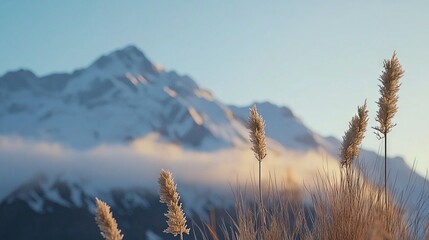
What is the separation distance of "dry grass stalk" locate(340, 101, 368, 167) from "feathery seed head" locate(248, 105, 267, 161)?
21.4 inches

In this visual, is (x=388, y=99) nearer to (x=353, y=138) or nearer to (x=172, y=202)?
(x=353, y=138)

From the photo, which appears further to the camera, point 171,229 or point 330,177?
point 330,177

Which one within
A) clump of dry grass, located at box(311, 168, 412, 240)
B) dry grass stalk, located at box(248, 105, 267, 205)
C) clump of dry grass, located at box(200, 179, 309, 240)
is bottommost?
clump of dry grass, located at box(200, 179, 309, 240)

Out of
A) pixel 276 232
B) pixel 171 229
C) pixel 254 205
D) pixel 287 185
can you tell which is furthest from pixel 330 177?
pixel 171 229

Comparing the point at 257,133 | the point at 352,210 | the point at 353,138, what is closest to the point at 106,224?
the point at 257,133

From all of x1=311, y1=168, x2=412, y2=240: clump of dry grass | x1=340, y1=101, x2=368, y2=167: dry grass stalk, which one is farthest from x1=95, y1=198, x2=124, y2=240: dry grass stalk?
x1=340, y1=101, x2=368, y2=167: dry grass stalk

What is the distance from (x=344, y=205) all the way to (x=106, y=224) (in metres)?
1.92

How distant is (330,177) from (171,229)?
69.1 inches

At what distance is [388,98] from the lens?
12.6 ft

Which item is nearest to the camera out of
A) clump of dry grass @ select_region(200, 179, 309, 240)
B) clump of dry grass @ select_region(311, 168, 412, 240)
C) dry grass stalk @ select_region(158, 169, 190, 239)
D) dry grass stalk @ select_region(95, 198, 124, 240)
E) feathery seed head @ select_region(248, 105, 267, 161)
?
dry grass stalk @ select_region(95, 198, 124, 240)

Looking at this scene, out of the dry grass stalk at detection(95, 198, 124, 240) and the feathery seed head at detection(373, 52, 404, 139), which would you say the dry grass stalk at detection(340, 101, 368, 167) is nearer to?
the feathery seed head at detection(373, 52, 404, 139)

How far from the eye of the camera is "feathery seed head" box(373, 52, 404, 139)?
3797 millimetres

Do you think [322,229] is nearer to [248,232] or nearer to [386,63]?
[248,232]

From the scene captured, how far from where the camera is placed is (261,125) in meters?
3.87
